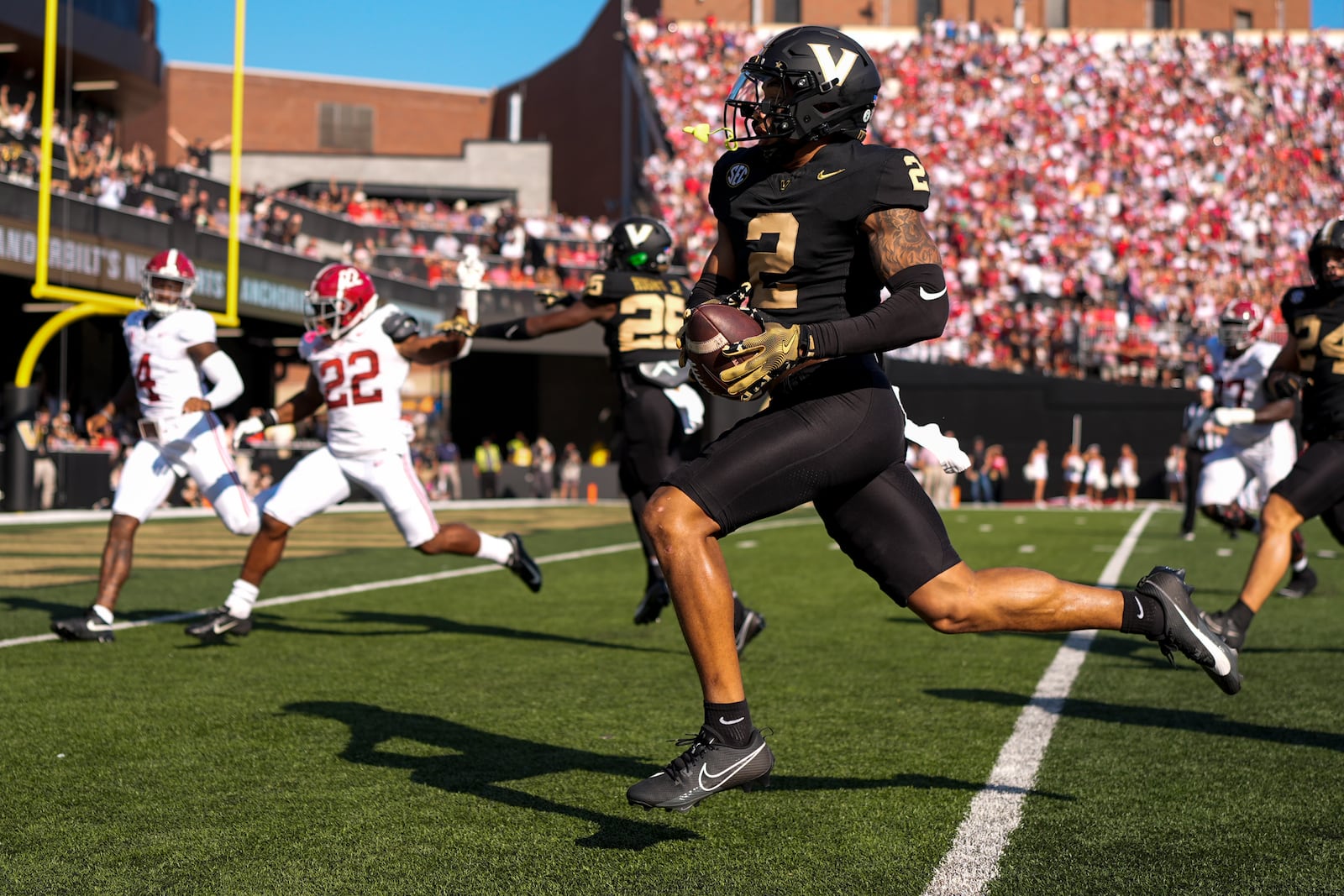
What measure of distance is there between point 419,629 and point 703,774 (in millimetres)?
4476

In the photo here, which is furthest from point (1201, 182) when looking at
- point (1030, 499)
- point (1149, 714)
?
point (1149, 714)

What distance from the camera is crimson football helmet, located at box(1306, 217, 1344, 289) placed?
6165mm

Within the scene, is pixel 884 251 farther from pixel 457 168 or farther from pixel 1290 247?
pixel 457 168

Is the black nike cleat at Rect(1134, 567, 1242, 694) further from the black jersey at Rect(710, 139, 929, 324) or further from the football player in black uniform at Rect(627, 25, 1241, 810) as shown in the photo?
the black jersey at Rect(710, 139, 929, 324)

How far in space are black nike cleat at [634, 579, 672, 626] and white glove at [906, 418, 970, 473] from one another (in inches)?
134

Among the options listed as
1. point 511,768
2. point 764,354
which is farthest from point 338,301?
point 764,354

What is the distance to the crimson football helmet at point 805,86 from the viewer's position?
11.7 ft

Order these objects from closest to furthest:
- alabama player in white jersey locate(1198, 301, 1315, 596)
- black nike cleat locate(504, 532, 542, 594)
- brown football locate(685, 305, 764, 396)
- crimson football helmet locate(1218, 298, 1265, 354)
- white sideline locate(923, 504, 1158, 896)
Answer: white sideline locate(923, 504, 1158, 896)
brown football locate(685, 305, 764, 396)
black nike cleat locate(504, 532, 542, 594)
alabama player in white jersey locate(1198, 301, 1315, 596)
crimson football helmet locate(1218, 298, 1265, 354)

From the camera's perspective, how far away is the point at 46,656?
6.27 metres

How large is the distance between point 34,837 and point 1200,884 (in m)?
2.69

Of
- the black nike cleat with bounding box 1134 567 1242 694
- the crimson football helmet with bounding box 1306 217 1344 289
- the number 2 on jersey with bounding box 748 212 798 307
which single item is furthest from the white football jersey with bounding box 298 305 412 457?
the crimson football helmet with bounding box 1306 217 1344 289

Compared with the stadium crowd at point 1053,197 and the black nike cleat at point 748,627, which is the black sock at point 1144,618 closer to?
the black nike cleat at point 748,627

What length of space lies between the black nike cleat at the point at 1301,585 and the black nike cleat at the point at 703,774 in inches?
292

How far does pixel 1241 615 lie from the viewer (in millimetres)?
6258
